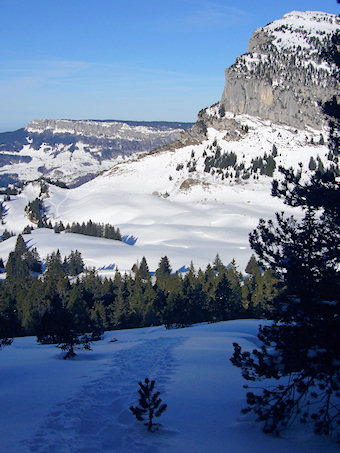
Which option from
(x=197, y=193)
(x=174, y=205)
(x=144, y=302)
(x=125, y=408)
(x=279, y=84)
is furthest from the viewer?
(x=279, y=84)

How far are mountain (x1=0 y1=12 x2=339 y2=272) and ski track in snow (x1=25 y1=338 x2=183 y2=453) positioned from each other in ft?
193

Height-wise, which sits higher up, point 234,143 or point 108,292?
point 234,143

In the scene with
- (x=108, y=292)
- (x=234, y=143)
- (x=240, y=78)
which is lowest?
(x=108, y=292)

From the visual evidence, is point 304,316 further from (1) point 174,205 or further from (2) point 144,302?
(1) point 174,205

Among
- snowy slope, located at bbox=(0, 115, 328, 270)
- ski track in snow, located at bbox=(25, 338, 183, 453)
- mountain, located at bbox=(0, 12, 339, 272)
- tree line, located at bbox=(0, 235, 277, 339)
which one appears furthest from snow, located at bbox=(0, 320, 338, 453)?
snowy slope, located at bbox=(0, 115, 328, 270)

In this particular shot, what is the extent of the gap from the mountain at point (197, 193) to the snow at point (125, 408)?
55826 millimetres

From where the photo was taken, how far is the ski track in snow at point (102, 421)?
8523 millimetres

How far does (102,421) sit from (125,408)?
1087mm

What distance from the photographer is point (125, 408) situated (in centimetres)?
1112

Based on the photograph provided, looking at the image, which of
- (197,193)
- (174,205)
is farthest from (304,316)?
(197,193)

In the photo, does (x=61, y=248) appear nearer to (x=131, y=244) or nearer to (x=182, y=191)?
(x=131, y=244)

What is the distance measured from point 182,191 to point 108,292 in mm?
76921

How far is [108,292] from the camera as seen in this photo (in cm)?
5378

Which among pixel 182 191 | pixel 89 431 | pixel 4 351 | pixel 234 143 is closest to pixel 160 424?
pixel 89 431
